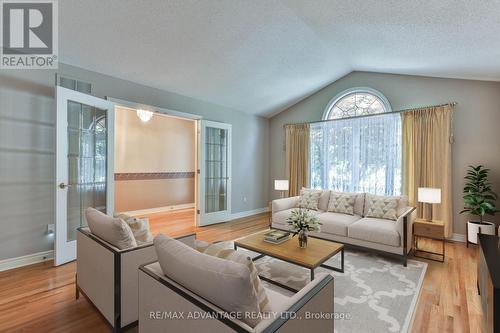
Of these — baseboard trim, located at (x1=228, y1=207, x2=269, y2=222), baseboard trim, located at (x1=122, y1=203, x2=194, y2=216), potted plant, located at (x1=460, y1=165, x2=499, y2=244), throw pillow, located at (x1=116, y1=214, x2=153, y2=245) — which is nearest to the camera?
throw pillow, located at (x1=116, y1=214, x2=153, y2=245)

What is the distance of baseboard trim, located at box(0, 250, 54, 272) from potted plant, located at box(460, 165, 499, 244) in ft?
20.7

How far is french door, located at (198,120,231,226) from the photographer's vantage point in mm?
5270

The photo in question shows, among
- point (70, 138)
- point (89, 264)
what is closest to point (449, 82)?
point (89, 264)

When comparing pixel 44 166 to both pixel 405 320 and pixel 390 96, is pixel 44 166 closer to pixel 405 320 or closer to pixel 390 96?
pixel 405 320

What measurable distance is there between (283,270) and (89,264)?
2121 mm

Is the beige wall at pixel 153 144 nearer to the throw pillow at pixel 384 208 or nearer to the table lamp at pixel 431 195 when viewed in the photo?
the throw pillow at pixel 384 208

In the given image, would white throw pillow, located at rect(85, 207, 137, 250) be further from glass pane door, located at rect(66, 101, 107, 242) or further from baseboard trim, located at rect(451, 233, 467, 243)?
baseboard trim, located at rect(451, 233, 467, 243)

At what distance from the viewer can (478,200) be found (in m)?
3.77

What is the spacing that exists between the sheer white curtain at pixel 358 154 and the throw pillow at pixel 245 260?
4585 mm

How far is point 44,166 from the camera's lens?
10.8 feet

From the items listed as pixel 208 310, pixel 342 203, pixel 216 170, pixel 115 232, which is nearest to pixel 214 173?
pixel 216 170

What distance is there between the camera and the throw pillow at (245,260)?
1.20 meters

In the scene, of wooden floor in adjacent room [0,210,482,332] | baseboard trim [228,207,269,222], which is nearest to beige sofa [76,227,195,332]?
wooden floor in adjacent room [0,210,482,332]

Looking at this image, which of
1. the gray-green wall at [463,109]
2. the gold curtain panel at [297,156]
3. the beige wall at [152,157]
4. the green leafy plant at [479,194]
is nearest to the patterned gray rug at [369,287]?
the green leafy plant at [479,194]
